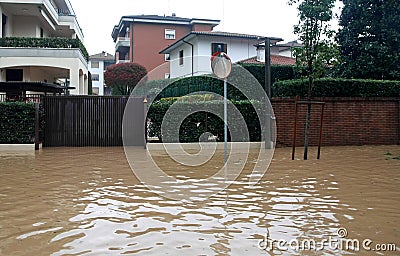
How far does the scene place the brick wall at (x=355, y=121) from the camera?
Result: 52.5 feet

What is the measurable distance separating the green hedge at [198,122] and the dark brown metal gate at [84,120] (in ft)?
2.55

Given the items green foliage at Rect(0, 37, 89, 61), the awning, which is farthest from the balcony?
the awning

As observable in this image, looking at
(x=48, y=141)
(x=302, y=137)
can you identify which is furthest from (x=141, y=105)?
(x=302, y=137)

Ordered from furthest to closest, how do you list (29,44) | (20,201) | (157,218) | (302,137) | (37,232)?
(29,44)
(302,137)
(20,201)
(157,218)
(37,232)

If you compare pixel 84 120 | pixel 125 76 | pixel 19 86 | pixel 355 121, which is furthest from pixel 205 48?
pixel 19 86

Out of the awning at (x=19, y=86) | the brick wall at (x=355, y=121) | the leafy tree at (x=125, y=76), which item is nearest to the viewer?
the awning at (x=19, y=86)

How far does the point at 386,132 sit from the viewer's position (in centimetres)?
1638

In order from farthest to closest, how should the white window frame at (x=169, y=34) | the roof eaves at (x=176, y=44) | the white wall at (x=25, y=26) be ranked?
the white window frame at (x=169, y=34) < the roof eaves at (x=176, y=44) < the white wall at (x=25, y=26)

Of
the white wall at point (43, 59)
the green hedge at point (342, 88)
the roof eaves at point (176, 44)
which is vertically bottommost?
the green hedge at point (342, 88)

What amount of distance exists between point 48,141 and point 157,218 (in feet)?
38.5

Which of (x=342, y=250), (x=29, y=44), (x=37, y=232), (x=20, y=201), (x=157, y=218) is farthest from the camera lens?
(x=29, y=44)

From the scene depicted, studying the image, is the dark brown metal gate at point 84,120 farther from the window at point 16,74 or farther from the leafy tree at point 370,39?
the leafy tree at point 370,39

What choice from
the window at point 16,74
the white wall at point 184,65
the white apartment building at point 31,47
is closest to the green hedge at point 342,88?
the white apartment building at point 31,47

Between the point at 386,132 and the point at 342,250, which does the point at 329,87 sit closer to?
the point at 386,132
